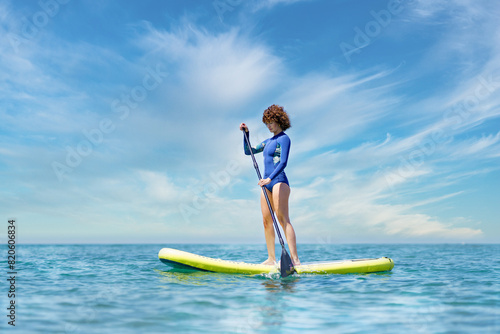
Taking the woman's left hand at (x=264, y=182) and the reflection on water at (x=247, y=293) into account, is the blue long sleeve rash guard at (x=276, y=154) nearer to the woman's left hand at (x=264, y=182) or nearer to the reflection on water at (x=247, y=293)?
the woman's left hand at (x=264, y=182)

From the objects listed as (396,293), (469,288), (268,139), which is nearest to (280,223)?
(268,139)

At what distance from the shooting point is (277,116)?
26.7ft

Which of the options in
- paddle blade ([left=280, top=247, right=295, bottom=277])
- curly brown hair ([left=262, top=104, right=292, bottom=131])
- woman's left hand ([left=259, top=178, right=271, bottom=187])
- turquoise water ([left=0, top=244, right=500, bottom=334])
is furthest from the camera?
curly brown hair ([left=262, top=104, right=292, bottom=131])

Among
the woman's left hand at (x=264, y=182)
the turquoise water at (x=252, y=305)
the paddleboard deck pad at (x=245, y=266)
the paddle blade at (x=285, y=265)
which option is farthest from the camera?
the paddleboard deck pad at (x=245, y=266)

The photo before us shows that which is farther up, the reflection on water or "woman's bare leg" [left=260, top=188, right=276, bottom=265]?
"woman's bare leg" [left=260, top=188, right=276, bottom=265]

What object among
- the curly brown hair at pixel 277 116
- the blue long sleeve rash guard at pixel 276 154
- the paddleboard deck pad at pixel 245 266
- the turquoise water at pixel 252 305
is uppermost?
the curly brown hair at pixel 277 116

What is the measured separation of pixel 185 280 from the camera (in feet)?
23.9

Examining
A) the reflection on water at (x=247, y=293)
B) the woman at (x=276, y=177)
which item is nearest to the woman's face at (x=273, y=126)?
the woman at (x=276, y=177)

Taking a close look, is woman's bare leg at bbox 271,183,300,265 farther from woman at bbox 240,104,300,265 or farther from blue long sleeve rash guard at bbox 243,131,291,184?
blue long sleeve rash guard at bbox 243,131,291,184

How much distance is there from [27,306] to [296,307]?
11.5ft

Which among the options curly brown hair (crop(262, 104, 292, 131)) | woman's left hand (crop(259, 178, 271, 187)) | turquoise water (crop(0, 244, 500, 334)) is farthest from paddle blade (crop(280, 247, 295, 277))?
curly brown hair (crop(262, 104, 292, 131))

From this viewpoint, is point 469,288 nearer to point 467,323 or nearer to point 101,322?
point 467,323

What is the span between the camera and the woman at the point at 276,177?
789 cm

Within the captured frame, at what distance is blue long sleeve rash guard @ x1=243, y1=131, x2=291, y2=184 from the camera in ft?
25.7
